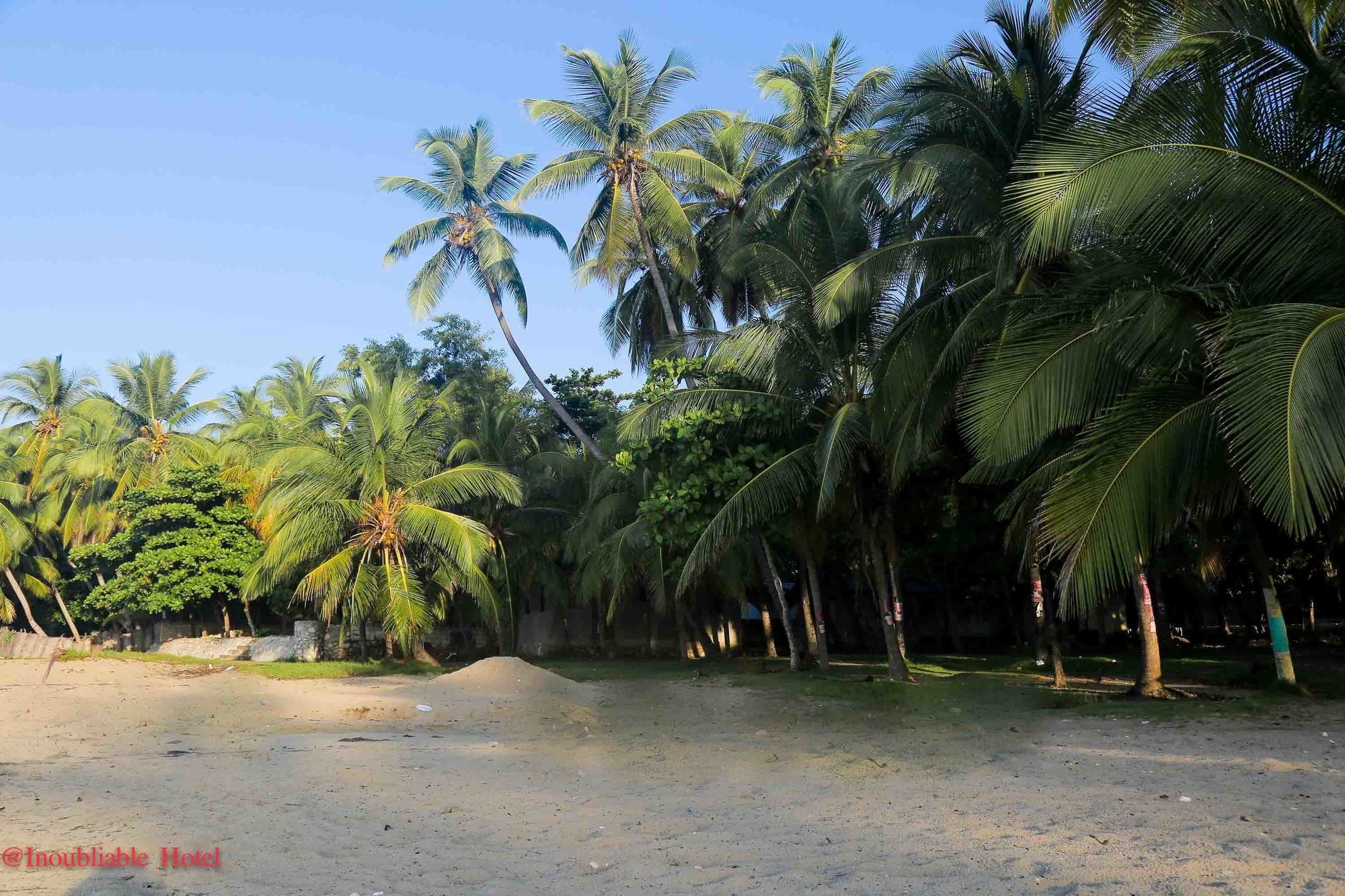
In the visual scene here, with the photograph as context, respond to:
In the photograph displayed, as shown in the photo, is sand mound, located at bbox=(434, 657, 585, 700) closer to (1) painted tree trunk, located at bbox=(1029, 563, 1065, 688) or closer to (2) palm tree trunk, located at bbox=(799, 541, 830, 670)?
(2) palm tree trunk, located at bbox=(799, 541, 830, 670)

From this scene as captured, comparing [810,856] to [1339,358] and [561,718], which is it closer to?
[1339,358]

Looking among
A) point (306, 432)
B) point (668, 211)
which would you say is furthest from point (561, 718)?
point (306, 432)

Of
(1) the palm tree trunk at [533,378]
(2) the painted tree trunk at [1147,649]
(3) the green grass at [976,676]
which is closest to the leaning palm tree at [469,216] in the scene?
(1) the palm tree trunk at [533,378]

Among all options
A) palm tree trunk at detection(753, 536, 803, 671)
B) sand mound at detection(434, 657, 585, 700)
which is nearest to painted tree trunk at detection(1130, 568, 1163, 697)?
palm tree trunk at detection(753, 536, 803, 671)

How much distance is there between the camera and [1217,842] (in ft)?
Answer: 19.2

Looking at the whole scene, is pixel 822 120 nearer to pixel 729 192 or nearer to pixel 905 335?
pixel 729 192

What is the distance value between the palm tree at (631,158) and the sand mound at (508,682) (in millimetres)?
9504

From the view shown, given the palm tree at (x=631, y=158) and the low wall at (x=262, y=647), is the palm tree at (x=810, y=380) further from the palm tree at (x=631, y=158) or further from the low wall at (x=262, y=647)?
the low wall at (x=262, y=647)

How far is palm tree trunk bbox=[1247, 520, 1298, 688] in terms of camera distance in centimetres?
1246

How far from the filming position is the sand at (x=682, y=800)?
5.73m

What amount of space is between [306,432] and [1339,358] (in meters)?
23.7

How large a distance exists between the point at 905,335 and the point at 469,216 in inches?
702

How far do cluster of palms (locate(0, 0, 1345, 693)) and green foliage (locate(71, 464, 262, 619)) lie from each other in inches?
56.5

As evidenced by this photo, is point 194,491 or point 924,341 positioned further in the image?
point 194,491
